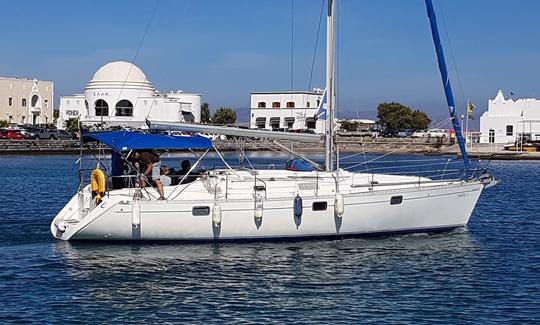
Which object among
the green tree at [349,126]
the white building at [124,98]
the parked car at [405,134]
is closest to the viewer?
the white building at [124,98]

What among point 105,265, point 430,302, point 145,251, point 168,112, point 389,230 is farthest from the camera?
point 168,112

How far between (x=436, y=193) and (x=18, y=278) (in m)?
11.8

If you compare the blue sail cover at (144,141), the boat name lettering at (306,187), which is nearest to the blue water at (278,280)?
the boat name lettering at (306,187)

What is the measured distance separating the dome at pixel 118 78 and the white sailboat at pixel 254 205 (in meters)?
Answer: 89.4

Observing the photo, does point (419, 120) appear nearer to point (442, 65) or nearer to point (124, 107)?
point (124, 107)

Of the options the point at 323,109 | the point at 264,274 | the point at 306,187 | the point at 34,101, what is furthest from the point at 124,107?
the point at 264,274

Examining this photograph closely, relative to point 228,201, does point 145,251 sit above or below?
below

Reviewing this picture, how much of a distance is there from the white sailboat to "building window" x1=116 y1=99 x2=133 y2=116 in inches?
3482

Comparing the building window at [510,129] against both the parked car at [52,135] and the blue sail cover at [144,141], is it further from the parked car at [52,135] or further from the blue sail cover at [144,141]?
the blue sail cover at [144,141]

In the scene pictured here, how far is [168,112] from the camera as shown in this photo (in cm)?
11338

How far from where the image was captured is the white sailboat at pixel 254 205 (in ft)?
70.8

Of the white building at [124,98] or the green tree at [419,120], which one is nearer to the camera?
the white building at [124,98]

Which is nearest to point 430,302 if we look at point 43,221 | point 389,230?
point 389,230

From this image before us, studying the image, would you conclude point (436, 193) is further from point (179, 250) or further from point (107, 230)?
point (107, 230)
